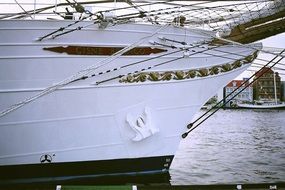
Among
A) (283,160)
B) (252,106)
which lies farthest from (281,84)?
(283,160)

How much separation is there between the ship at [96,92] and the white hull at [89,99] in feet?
0.05

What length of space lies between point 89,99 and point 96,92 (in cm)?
17

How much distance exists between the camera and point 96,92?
6258 mm

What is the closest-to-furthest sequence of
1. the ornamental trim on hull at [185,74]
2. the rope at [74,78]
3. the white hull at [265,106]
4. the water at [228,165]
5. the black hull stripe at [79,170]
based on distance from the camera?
the rope at [74,78] → the black hull stripe at [79,170] → the ornamental trim on hull at [185,74] → the water at [228,165] → the white hull at [265,106]

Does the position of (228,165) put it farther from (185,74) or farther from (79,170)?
(79,170)

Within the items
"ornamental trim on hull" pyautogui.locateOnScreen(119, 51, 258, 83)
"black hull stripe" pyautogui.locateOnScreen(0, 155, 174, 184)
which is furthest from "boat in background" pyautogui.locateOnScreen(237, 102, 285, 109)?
"black hull stripe" pyautogui.locateOnScreen(0, 155, 174, 184)

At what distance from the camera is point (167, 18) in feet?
22.3

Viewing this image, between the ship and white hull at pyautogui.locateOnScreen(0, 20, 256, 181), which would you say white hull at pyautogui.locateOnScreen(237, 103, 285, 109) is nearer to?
the ship

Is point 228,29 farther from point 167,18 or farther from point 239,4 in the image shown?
point 167,18

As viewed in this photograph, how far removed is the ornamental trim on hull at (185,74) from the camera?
6.46m

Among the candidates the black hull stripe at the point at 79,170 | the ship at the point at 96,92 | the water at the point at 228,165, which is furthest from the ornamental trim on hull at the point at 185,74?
the water at the point at 228,165

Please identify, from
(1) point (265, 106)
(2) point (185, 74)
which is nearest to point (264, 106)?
(1) point (265, 106)

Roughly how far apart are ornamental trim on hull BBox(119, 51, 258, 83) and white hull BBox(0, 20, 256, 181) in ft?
0.08

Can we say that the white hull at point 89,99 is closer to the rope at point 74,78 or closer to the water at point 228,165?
the rope at point 74,78
